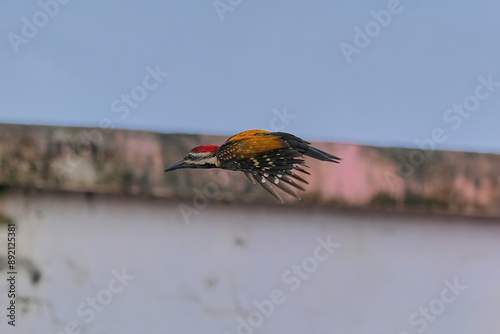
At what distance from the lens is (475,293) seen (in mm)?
3623

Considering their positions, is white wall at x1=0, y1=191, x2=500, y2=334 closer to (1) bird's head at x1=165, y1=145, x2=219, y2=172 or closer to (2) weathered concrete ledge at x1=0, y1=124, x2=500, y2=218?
(2) weathered concrete ledge at x1=0, y1=124, x2=500, y2=218

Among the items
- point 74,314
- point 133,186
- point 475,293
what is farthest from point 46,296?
point 475,293

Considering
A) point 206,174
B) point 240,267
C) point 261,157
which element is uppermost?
point 261,157

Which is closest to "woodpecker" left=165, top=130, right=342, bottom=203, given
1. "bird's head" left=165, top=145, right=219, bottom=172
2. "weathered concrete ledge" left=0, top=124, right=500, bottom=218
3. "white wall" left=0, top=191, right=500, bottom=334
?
"bird's head" left=165, top=145, right=219, bottom=172

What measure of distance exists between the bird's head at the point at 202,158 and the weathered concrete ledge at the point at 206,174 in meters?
0.16

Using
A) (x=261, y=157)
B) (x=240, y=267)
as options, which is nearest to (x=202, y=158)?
(x=261, y=157)

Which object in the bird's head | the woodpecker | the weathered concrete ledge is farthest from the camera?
the weathered concrete ledge

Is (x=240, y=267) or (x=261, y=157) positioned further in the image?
(x=240, y=267)

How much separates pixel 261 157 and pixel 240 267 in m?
0.75

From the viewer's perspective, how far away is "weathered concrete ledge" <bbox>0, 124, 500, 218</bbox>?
11.5ft

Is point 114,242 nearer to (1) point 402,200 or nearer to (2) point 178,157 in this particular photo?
(2) point 178,157

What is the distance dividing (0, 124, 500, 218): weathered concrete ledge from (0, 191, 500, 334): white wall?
0.33 feet

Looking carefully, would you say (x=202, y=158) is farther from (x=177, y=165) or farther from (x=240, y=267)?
(x=240, y=267)

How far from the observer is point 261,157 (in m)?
3.16
